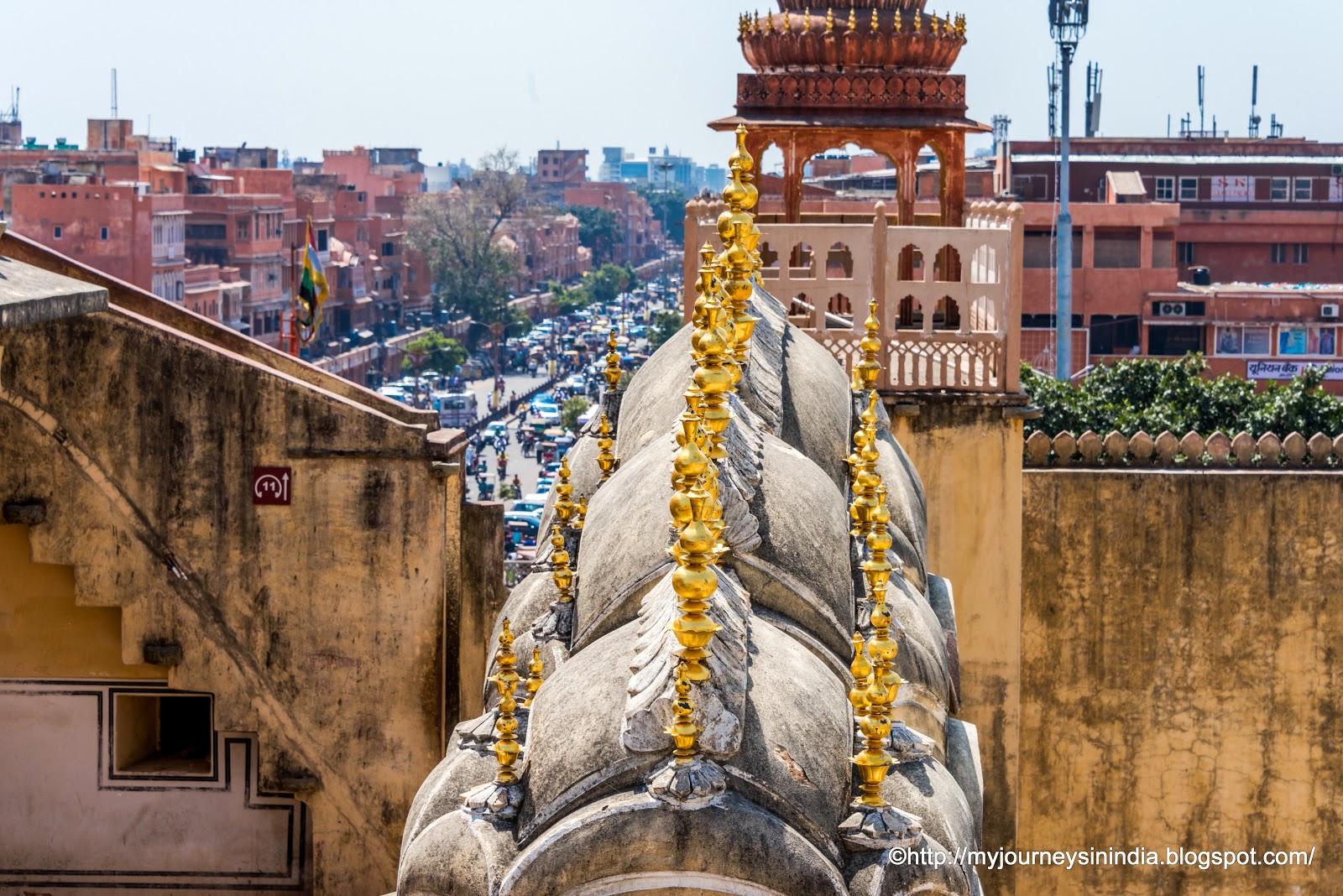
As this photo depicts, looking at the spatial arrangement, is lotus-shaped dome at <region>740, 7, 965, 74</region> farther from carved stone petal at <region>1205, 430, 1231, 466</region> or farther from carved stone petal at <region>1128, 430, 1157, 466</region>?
carved stone petal at <region>1205, 430, 1231, 466</region>

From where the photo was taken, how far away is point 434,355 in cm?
Result: 5944

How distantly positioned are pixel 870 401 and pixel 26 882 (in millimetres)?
5255

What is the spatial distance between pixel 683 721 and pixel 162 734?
686 cm

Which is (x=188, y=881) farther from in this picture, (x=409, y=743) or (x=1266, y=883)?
(x=1266, y=883)

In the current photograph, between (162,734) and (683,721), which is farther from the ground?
(683,721)

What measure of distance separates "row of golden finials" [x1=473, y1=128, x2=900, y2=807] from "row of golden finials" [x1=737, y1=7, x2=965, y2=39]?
16.4ft

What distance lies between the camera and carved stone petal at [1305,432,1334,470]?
37.0ft

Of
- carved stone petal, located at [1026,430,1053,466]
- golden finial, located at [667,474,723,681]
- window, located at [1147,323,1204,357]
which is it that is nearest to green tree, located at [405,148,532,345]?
window, located at [1147,323,1204,357]

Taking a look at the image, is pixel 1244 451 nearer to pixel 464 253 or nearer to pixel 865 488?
pixel 865 488

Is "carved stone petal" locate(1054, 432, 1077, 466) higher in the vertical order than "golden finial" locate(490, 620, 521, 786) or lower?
higher

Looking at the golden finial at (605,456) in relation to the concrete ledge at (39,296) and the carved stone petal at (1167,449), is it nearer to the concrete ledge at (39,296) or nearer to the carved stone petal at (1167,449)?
the concrete ledge at (39,296)

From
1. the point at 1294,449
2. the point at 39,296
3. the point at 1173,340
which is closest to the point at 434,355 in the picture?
the point at 1173,340

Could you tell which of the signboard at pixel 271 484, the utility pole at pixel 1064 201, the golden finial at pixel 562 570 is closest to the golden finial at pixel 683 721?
the golden finial at pixel 562 570

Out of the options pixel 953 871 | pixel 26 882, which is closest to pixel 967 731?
pixel 953 871
